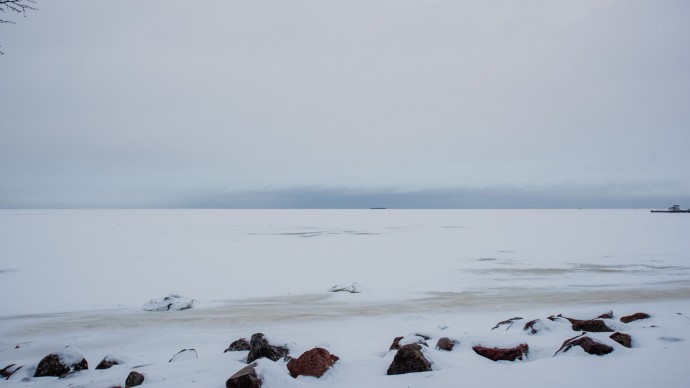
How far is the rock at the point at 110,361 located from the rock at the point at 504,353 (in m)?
4.48

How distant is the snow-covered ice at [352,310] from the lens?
4266mm

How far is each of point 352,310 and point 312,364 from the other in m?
4.61

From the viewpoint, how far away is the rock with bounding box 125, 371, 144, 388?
4.29 m

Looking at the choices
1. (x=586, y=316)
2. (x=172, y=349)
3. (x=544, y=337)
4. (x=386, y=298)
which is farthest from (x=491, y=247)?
(x=172, y=349)

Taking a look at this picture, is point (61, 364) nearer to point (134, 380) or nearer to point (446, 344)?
point (134, 380)

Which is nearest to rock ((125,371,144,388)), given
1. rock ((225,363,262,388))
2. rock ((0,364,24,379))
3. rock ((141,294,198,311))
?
rock ((225,363,262,388))

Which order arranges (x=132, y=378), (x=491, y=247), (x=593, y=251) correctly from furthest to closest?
(x=491, y=247)
(x=593, y=251)
(x=132, y=378)

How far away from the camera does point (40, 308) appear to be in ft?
30.6

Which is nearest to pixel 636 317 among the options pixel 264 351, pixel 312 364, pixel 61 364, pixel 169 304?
pixel 312 364

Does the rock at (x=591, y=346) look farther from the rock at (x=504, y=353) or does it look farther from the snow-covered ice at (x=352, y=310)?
the rock at (x=504, y=353)

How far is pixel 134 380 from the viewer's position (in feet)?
14.2

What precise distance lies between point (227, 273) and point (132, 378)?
9752mm

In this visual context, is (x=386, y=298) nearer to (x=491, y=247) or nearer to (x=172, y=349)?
(x=172, y=349)

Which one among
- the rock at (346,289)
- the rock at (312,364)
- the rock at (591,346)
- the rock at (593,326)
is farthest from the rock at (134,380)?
the rock at (346,289)
